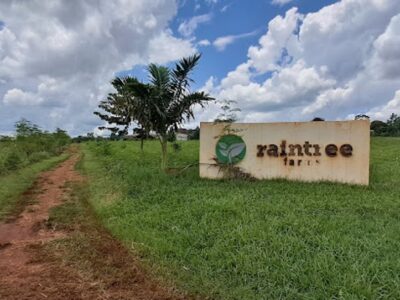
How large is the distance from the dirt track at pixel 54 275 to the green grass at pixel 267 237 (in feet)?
0.82

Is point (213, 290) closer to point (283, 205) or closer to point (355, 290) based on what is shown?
point (355, 290)

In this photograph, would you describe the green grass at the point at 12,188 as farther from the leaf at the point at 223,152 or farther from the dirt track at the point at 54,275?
the leaf at the point at 223,152

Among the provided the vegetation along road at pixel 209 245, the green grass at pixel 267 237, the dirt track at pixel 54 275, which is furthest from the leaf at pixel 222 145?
the dirt track at pixel 54 275

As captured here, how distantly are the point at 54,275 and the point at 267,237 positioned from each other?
2.52m

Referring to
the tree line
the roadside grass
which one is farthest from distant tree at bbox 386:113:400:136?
the roadside grass

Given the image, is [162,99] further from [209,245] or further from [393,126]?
[393,126]

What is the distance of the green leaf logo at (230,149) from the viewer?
10.1m

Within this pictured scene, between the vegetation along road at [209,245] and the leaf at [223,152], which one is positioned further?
the leaf at [223,152]

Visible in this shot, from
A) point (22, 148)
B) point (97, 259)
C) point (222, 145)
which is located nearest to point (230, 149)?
point (222, 145)

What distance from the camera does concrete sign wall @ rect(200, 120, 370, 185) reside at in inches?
350

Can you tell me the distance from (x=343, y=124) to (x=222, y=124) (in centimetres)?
317

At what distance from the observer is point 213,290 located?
11.5ft

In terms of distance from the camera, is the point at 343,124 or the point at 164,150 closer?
the point at 343,124

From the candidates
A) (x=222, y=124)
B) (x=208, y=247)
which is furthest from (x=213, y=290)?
(x=222, y=124)
